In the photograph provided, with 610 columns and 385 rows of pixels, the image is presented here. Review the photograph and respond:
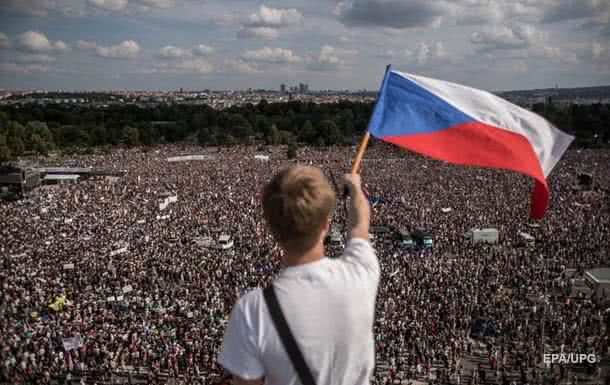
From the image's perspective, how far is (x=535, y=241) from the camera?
2178 cm

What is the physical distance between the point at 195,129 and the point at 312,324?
8440 centimetres

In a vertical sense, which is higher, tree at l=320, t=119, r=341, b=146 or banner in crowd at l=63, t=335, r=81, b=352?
tree at l=320, t=119, r=341, b=146

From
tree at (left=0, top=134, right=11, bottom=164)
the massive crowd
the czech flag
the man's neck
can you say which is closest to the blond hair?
the man's neck

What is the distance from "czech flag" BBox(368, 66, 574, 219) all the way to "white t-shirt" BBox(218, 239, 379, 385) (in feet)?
8.05

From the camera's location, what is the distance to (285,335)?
159 cm

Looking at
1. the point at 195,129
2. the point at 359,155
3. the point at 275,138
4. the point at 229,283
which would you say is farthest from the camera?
the point at 195,129

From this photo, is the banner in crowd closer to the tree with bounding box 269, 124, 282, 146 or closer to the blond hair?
the blond hair

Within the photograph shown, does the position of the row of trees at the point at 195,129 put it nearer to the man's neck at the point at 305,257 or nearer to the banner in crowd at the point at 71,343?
the banner in crowd at the point at 71,343

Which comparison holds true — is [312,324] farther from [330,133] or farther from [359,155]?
[330,133]

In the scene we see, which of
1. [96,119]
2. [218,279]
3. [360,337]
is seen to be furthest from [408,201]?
[96,119]

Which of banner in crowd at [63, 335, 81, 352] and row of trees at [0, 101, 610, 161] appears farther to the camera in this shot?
row of trees at [0, 101, 610, 161]

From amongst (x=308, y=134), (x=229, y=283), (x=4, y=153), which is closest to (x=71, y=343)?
(x=229, y=283)

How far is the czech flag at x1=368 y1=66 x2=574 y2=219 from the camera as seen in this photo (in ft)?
13.4

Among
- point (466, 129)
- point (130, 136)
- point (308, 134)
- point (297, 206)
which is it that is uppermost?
point (466, 129)
